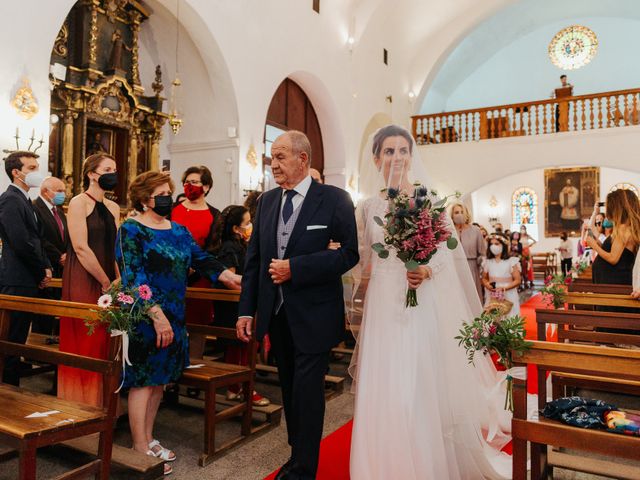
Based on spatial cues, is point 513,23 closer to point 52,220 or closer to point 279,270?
point 52,220

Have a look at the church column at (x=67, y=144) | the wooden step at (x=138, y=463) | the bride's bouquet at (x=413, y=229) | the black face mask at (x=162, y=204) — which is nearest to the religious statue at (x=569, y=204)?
the church column at (x=67, y=144)

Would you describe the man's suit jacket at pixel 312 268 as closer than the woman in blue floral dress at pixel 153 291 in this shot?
Yes

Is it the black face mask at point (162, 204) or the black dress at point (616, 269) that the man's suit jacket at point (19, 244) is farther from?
the black dress at point (616, 269)

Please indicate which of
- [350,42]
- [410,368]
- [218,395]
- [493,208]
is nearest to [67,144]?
[218,395]

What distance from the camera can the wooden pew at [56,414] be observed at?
2.20m

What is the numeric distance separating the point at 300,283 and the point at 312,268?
0.30 feet

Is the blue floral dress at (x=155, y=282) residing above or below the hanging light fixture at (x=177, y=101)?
below

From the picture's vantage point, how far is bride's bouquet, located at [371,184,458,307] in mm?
2533

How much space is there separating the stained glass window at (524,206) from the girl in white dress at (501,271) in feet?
54.0

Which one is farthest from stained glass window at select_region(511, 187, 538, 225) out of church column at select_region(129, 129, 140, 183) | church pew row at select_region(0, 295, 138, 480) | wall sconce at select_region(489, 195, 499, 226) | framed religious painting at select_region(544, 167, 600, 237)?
church pew row at select_region(0, 295, 138, 480)


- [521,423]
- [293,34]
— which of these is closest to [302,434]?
[521,423]

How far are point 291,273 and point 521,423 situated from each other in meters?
1.18

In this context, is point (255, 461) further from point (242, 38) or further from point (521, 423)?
point (242, 38)

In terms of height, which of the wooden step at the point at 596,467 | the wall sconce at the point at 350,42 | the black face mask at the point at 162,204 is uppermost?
the wall sconce at the point at 350,42
